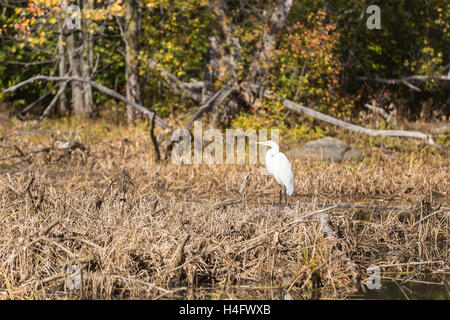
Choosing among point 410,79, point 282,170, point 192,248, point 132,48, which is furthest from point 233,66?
point 192,248

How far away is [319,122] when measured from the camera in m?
14.9

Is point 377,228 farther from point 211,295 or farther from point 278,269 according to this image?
point 211,295

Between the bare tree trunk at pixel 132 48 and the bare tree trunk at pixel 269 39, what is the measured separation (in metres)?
2.69

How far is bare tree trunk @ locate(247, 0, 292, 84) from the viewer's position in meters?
14.5

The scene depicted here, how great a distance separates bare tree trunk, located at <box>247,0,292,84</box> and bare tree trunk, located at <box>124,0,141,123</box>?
269cm

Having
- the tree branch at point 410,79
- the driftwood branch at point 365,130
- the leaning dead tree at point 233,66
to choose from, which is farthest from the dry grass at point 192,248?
the tree branch at point 410,79

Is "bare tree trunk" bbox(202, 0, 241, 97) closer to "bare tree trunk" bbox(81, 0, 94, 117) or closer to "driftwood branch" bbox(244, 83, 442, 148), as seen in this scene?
"driftwood branch" bbox(244, 83, 442, 148)

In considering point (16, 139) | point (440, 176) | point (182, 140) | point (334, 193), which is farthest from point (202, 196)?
point (16, 139)

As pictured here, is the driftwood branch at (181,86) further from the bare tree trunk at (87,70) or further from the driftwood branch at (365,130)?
the driftwood branch at (365,130)

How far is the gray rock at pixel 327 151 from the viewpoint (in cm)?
1210

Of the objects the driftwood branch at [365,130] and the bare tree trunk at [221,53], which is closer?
the driftwood branch at [365,130]

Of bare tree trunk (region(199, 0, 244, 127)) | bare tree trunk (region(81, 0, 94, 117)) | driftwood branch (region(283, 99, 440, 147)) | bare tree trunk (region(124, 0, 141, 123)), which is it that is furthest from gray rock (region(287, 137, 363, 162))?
bare tree trunk (region(81, 0, 94, 117))
